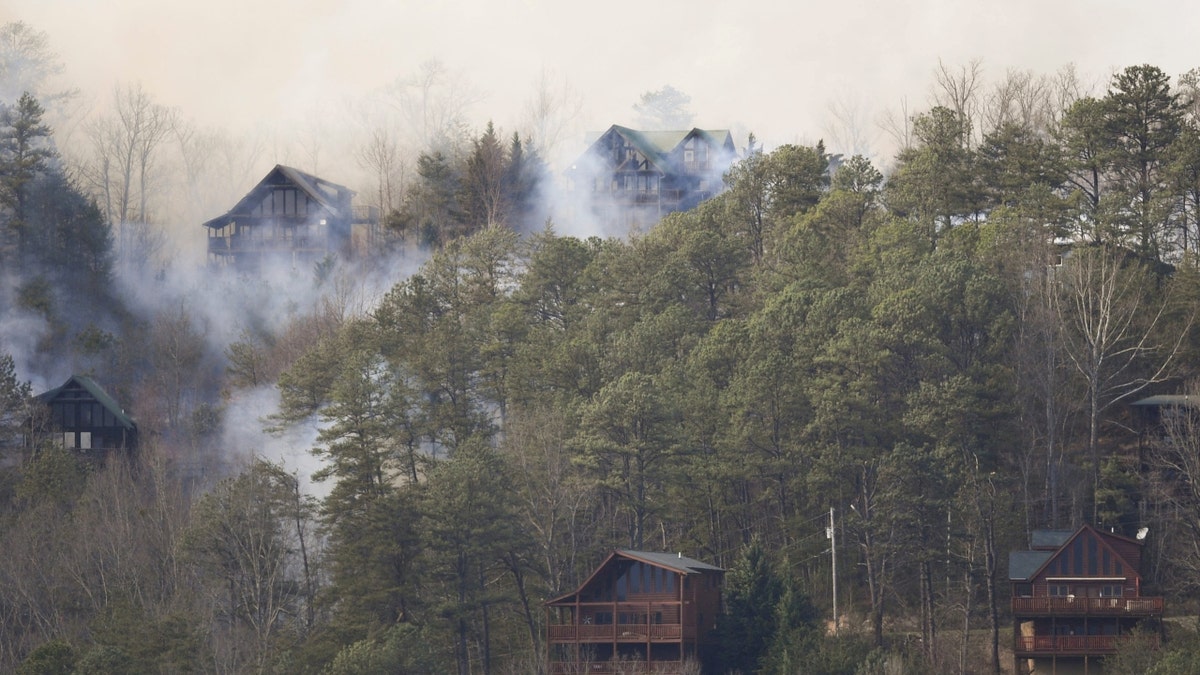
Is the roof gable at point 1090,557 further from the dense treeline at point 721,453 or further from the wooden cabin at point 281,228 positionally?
the wooden cabin at point 281,228

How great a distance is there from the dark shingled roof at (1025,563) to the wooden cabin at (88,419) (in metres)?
46.7

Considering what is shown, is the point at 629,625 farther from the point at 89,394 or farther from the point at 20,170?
the point at 20,170

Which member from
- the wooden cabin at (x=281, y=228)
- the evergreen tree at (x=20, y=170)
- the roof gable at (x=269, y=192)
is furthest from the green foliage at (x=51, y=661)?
the roof gable at (x=269, y=192)

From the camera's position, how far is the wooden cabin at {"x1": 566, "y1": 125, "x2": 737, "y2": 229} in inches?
4783

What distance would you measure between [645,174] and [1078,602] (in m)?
56.1

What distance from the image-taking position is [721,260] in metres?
94.3

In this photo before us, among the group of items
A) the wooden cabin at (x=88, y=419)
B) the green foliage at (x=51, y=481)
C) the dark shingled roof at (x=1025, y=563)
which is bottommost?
the dark shingled roof at (x=1025, y=563)

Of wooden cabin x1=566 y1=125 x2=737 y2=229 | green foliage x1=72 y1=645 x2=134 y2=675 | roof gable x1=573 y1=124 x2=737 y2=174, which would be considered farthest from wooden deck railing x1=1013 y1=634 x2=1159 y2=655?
roof gable x1=573 y1=124 x2=737 y2=174

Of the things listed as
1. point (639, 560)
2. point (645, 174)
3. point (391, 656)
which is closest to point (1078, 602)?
point (639, 560)

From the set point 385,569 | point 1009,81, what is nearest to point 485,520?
point 385,569

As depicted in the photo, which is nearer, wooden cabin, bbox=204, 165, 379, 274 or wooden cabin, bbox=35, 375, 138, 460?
wooden cabin, bbox=35, 375, 138, 460

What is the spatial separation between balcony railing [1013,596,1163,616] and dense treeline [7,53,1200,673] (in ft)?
4.66

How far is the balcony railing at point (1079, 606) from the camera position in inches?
2813

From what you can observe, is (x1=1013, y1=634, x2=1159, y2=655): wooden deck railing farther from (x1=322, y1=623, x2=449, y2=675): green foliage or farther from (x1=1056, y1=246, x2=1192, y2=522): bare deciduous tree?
(x1=322, y1=623, x2=449, y2=675): green foliage
